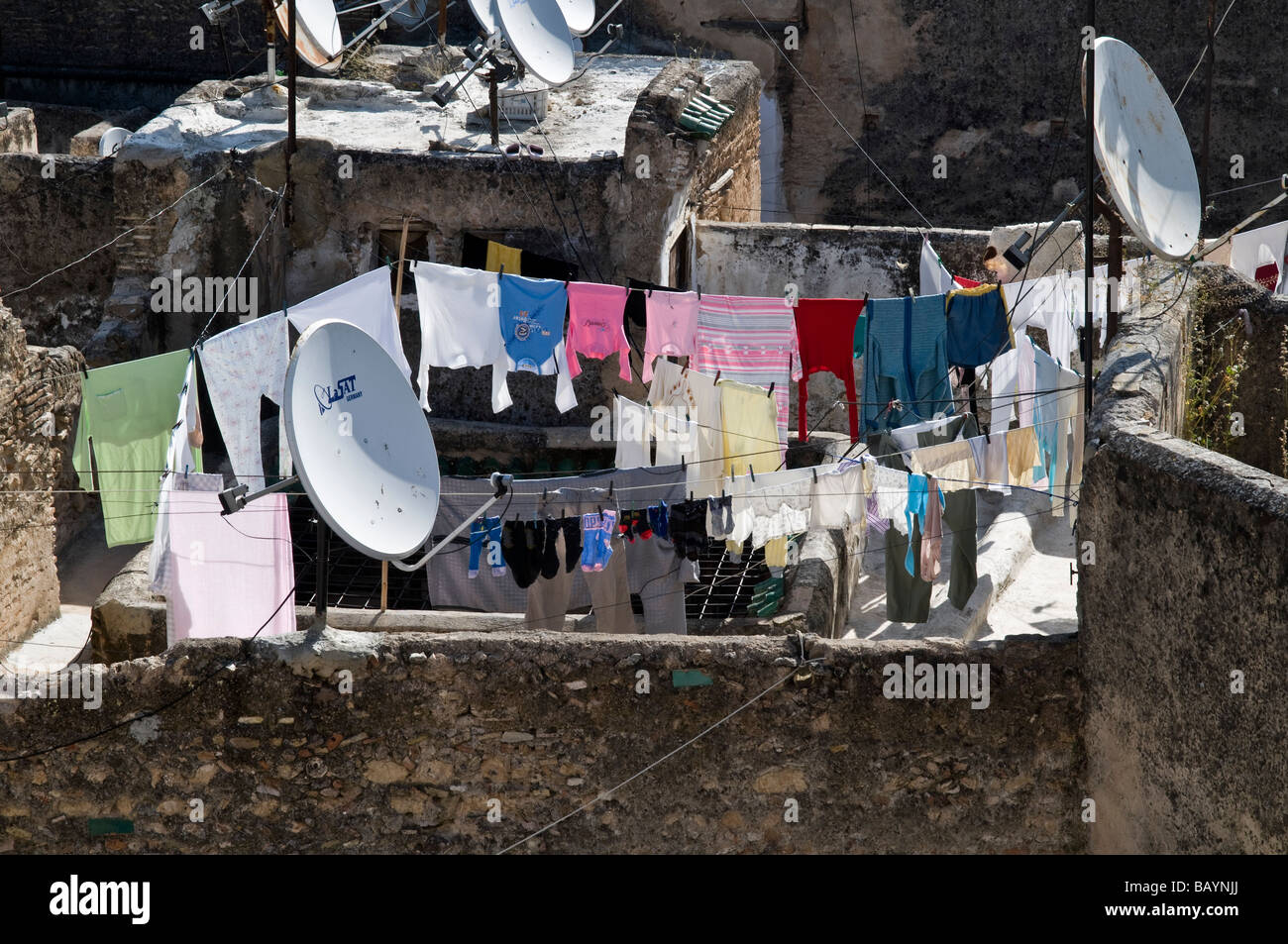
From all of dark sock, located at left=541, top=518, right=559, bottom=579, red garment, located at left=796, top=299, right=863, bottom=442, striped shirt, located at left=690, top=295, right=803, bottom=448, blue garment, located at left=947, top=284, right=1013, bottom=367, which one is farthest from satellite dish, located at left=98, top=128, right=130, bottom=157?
blue garment, located at left=947, top=284, right=1013, bottom=367

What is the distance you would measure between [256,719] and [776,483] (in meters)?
4.05

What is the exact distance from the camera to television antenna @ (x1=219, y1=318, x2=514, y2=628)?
27.1ft

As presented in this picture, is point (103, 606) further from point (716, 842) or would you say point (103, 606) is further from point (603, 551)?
point (716, 842)

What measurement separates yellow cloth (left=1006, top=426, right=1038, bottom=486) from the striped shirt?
2018mm

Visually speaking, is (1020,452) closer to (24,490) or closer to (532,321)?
(532,321)

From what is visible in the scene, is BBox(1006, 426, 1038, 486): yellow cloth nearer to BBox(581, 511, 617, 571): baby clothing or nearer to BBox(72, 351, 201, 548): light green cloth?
BBox(581, 511, 617, 571): baby clothing

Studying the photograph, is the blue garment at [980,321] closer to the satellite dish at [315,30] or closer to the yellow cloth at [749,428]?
the yellow cloth at [749,428]

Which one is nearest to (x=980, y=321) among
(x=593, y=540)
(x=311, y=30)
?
(x=593, y=540)

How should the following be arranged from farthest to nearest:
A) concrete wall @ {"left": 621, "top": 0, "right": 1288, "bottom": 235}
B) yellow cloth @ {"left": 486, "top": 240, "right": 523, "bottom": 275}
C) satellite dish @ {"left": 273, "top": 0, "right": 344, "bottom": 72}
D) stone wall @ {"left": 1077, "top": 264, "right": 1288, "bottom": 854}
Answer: concrete wall @ {"left": 621, "top": 0, "right": 1288, "bottom": 235} < satellite dish @ {"left": 273, "top": 0, "right": 344, "bottom": 72} < yellow cloth @ {"left": 486, "top": 240, "right": 523, "bottom": 275} < stone wall @ {"left": 1077, "top": 264, "right": 1288, "bottom": 854}

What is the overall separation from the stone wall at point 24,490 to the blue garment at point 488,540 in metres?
3.07

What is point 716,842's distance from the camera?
8.73 m

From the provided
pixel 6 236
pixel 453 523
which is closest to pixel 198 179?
pixel 6 236

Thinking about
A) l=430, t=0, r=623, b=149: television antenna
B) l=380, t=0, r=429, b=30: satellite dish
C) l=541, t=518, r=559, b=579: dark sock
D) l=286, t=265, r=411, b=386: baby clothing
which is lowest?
l=541, t=518, r=559, b=579: dark sock

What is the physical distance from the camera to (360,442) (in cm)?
886
